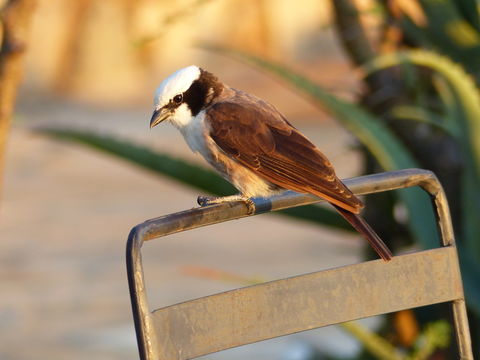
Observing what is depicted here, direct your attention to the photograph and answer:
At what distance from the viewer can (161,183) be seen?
915cm

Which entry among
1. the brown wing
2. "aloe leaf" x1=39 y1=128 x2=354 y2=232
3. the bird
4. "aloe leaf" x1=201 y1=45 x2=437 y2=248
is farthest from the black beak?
"aloe leaf" x1=39 y1=128 x2=354 y2=232

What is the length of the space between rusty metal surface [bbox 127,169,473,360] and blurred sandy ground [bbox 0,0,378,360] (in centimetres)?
125

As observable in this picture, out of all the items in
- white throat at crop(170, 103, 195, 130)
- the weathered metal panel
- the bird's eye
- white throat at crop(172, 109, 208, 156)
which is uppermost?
the bird's eye

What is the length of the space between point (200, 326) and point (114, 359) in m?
3.65

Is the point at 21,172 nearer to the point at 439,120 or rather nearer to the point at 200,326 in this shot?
the point at 439,120

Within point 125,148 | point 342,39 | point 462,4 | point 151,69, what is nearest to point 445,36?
point 462,4

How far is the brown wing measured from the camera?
2.21m

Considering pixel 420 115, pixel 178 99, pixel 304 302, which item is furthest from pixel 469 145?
pixel 304 302

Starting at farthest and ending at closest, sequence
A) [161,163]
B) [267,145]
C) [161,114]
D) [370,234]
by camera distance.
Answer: [161,163]
[161,114]
[267,145]
[370,234]

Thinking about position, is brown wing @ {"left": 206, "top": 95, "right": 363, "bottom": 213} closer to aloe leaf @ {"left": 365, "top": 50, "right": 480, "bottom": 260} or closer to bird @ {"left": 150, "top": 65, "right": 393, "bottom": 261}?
bird @ {"left": 150, "top": 65, "right": 393, "bottom": 261}

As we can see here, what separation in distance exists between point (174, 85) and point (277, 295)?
878 mm

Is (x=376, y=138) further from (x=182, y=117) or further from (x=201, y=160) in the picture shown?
(x=201, y=160)

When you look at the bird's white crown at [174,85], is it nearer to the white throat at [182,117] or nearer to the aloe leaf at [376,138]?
the white throat at [182,117]

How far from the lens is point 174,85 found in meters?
2.42
